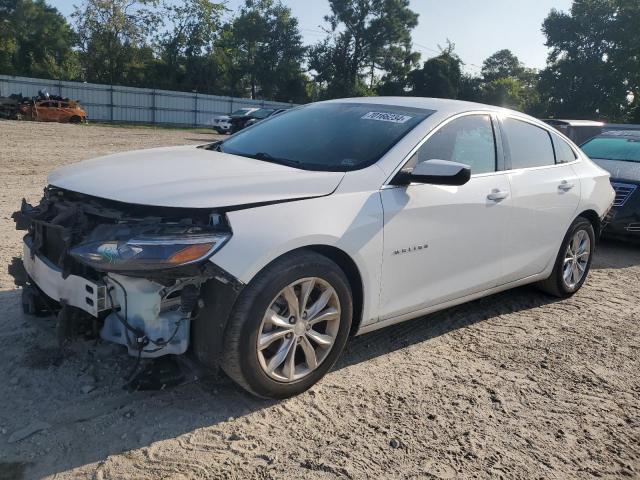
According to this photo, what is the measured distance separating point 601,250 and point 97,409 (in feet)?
22.4

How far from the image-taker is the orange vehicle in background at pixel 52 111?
2986 centimetres

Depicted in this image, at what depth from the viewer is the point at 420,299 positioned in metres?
3.75

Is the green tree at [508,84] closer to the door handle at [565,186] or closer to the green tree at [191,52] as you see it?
the green tree at [191,52]

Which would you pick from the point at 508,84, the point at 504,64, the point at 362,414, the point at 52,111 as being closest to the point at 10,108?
the point at 52,111

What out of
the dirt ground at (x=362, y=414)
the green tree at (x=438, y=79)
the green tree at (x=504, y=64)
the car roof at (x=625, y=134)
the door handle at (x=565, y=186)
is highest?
the green tree at (x=504, y=64)

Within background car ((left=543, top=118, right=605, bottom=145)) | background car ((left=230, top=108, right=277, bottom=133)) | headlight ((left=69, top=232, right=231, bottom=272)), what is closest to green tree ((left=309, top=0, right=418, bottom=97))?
background car ((left=230, top=108, right=277, bottom=133))

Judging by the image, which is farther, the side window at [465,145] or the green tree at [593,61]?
the green tree at [593,61]

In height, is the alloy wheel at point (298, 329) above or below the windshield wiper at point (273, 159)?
below

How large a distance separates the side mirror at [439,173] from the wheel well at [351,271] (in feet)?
1.94

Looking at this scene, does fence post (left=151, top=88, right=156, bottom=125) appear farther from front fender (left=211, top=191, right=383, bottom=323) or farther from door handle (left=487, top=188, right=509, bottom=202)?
front fender (left=211, top=191, right=383, bottom=323)

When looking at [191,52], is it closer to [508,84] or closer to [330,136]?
[508,84]

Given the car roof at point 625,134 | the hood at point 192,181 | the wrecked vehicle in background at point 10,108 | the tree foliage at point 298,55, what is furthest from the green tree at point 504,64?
the hood at point 192,181

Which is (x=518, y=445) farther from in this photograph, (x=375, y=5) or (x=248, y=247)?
(x=375, y=5)

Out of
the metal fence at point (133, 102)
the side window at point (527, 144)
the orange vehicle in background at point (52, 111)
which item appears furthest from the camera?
the metal fence at point (133, 102)
